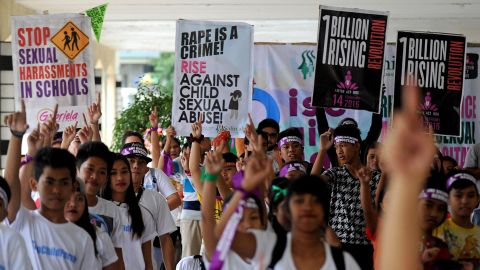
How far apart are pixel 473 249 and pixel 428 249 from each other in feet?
2.48

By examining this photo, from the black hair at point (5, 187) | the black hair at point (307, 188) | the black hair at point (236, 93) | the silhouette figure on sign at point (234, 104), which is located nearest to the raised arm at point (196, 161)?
the silhouette figure on sign at point (234, 104)

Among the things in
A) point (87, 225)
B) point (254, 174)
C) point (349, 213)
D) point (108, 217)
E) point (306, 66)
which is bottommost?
point (349, 213)

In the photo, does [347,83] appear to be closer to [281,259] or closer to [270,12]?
[281,259]

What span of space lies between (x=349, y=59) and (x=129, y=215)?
4.52m

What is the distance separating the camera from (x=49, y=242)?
5.83 meters

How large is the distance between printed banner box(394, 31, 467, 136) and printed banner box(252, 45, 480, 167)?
7.00 feet

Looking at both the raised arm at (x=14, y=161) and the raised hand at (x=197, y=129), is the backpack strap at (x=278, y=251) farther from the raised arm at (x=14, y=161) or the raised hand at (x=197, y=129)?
the raised hand at (x=197, y=129)

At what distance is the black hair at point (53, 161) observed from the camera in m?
6.00

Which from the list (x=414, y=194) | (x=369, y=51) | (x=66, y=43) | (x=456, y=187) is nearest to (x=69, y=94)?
(x=66, y=43)

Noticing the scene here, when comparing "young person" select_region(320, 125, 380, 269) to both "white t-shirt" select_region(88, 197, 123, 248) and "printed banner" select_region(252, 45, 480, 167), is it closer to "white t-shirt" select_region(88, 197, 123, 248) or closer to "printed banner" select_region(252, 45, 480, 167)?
"white t-shirt" select_region(88, 197, 123, 248)

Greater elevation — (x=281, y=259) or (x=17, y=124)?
(x=17, y=124)

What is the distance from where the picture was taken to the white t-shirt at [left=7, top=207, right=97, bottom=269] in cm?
582

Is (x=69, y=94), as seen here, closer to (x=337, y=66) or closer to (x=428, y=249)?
(x=337, y=66)

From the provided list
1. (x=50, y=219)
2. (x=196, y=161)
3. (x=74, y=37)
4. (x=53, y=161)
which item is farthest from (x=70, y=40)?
A: (x=50, y=219)
